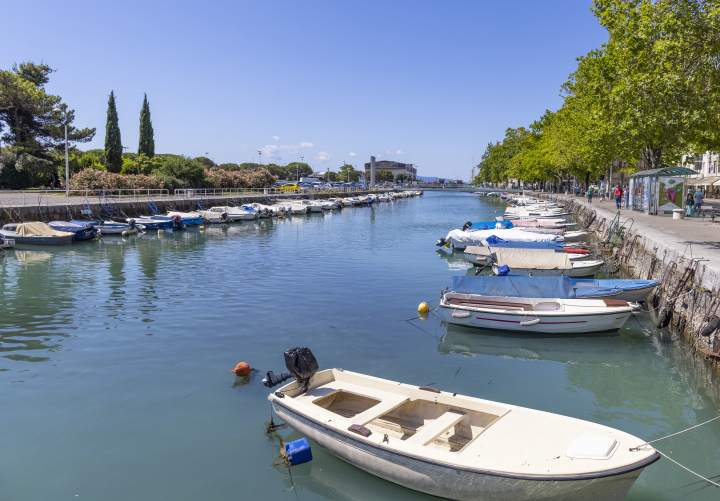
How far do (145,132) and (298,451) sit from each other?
264 feet

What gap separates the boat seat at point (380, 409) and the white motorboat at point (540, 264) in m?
12.9

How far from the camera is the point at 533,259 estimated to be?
68.0ft

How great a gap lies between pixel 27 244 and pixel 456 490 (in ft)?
117

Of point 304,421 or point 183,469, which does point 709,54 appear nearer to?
point 304,421

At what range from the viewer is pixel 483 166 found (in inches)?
6722

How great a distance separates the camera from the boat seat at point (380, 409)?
25.0 feet

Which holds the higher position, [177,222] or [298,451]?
[177,222]

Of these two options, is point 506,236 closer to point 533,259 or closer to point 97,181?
point 533,259

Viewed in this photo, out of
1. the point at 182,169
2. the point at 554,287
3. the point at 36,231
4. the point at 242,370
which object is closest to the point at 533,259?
the point at 554,287

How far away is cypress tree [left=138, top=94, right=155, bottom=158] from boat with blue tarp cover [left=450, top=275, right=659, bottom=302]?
74200 millimetres

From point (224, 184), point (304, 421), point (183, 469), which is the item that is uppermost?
point (224, 184)

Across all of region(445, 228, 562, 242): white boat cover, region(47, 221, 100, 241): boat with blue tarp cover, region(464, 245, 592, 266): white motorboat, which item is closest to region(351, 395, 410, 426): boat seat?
region(464, 245, 592, 266): white motorboat

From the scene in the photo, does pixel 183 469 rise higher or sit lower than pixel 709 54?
lower

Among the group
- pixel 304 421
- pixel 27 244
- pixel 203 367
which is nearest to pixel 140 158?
pixel 27 244
